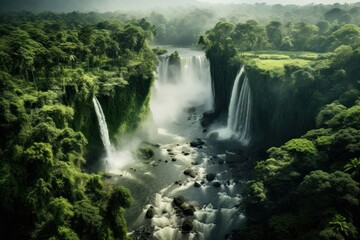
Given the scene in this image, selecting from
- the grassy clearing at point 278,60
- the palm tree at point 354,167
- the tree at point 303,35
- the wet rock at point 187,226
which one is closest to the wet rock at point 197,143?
the grassy clearing at point 278,60

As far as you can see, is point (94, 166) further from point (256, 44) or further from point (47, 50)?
point (256, 44)

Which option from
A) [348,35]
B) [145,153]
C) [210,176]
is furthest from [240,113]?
[348,35]

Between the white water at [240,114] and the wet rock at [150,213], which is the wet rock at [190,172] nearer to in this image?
the wet rock at [150,213]

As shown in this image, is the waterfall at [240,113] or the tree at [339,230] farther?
the waterfall at [240,113]

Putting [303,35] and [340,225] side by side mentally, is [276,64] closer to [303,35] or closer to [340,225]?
[303,35]

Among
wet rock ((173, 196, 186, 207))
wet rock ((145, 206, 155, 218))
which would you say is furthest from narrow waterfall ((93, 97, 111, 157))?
wet rock ((173, 196, 186, 207))
